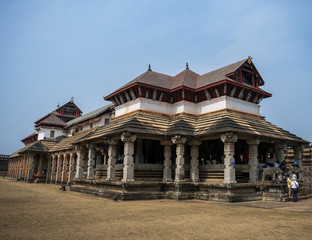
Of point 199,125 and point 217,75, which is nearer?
point 199,125

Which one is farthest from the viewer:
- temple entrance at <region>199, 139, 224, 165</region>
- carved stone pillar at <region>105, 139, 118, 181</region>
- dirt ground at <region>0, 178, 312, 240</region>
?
temple entrance at <region>199, 139, 224, 165</region>

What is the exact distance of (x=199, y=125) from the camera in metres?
18.8

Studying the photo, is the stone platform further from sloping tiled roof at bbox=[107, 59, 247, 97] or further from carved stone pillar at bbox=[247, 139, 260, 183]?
sloping tiled roof at bbox=[107, 59, 247, 97]

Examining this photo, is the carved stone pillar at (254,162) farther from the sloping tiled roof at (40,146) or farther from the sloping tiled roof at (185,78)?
the sloping tiled roof at (40,146)

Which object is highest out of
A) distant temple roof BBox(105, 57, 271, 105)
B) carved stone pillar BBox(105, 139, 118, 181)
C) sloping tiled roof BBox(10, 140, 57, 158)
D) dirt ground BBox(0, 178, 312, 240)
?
distant temple roof BBox(105, 57, 271, 105)

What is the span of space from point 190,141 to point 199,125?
1434 mm

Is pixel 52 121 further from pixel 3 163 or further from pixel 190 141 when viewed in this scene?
pixel 190 141

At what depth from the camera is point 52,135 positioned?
4481 centimetres

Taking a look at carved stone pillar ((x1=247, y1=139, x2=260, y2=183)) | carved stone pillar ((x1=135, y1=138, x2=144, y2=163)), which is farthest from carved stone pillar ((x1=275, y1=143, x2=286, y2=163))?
carved stone pillar ((x1=135, y1=138, x2=144, y2=163))

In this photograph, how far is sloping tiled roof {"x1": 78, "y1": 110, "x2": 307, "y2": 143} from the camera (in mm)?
16531

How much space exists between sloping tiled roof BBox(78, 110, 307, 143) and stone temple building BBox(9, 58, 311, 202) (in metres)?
0.06

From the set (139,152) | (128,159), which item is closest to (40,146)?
(139,152)

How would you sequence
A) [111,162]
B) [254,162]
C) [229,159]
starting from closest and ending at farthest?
[229,159] < [254,162] < [111,162]

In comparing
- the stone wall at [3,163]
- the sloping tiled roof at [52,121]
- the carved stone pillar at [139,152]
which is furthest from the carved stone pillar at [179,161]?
the stone wall at [3,163]
